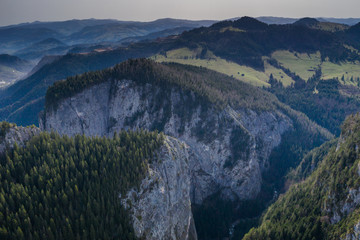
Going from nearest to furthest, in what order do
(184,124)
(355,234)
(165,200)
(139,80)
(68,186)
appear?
1. (355,234)
2. (68,186)
3. (165,200)
4. (184,124)
5. (139,80)

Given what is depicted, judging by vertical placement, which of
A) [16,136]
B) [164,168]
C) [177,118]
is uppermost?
[16,136]

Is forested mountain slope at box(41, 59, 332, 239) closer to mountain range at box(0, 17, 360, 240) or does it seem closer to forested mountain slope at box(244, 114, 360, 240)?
mountain range at box(0, 17, 360, 240)

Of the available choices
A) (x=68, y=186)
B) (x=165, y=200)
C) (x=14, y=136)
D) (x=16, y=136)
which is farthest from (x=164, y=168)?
(x=14, y=136)

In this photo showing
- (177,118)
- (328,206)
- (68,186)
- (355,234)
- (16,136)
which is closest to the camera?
(355,234)

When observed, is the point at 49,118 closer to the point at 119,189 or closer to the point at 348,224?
the point at 119,189

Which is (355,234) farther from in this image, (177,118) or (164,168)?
(177,118)

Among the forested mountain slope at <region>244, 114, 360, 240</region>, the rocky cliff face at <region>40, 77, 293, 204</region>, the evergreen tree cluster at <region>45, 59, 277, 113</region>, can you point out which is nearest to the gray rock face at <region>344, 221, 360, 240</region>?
the forested mountain slope at <region>244, 114, 360, 240</region>

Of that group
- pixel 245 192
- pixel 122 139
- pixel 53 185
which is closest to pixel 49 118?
pixel 122 139

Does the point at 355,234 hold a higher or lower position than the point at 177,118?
lower
